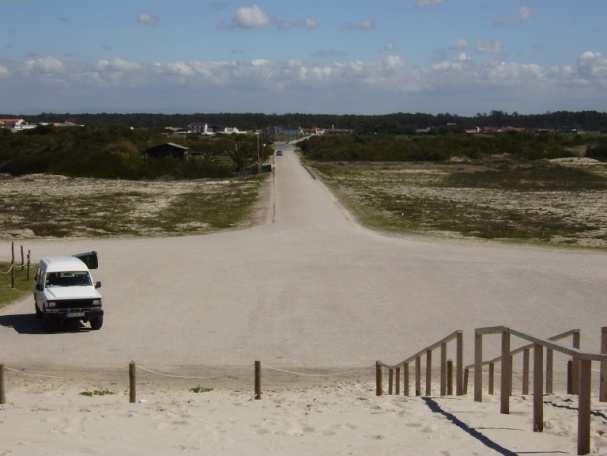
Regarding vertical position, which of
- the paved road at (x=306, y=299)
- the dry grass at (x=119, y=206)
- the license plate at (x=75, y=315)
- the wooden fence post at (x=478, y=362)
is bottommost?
the dry grass at (x=119, y=206)

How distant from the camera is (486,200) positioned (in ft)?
232

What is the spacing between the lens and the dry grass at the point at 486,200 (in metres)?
48.3

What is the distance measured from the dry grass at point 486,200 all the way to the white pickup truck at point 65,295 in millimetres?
25651

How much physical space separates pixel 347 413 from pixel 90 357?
29.6 ft

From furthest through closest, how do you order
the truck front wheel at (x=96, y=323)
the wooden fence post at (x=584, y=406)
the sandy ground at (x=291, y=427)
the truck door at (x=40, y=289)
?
the truck door at (x=40, y=289) → the truck front wheel at (x=96, y=323) → the sandy ground at (x=291, y=427) → the wooden fence post at (x=584, y=406)

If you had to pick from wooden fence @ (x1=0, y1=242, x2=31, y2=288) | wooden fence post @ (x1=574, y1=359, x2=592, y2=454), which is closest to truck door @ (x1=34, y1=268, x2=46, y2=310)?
wooden fence @ (x1=0, y1=242, x2=31, y2=288)

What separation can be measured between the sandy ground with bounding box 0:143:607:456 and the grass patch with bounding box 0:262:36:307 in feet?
3.43

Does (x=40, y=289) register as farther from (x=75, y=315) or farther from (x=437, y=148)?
(x=437, y=148)

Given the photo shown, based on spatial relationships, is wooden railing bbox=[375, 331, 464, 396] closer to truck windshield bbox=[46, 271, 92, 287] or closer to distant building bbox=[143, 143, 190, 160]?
truck windshield bbox=[46, 271, 92, 287]

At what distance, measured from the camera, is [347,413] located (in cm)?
1305

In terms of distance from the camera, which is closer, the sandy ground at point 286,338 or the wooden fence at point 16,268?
the sandy ground at point 286,338

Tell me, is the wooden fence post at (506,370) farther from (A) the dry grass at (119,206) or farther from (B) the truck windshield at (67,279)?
(A) the dry grass at (119,206)

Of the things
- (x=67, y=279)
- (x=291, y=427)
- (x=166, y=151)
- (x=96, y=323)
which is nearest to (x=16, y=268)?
(x=67, y=279)

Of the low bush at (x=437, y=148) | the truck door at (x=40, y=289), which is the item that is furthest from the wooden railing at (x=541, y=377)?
the low bush at (x=437, y=148)
